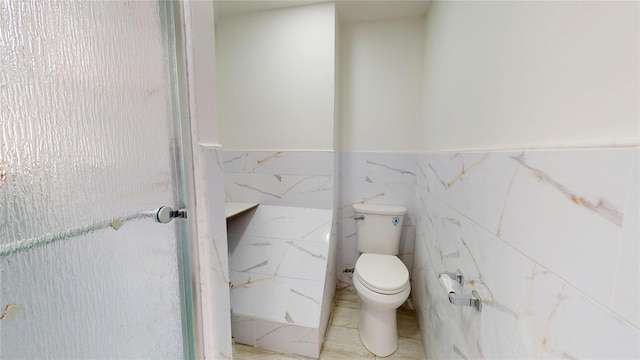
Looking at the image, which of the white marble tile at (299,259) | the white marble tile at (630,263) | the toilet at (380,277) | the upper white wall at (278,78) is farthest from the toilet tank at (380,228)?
the white marble tile at (630,263)

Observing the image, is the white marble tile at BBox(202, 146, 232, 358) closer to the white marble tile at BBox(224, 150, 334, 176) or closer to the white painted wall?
the white marble tile at BBox(224, 150, 334, 176)

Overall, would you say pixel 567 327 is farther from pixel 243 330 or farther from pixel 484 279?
pixel 243 330

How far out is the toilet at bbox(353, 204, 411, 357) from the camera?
4.47 ft

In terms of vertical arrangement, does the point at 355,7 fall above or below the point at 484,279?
above

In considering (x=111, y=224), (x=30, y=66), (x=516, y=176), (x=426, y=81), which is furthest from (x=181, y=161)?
(x=426, y=81)

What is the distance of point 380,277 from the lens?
4.71 feet

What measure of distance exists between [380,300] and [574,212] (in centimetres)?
109

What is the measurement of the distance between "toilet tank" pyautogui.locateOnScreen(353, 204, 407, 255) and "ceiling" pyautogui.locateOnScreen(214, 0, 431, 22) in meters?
1.50

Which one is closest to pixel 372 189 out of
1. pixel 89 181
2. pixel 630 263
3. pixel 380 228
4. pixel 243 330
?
pixel 380 228

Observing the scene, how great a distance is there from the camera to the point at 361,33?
1.94m

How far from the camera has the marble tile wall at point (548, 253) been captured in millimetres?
364

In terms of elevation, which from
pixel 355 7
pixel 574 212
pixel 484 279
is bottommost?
pixel 484 279

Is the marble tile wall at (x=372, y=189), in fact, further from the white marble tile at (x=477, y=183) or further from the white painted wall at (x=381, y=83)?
the white marble tile at (x=477, y=183)

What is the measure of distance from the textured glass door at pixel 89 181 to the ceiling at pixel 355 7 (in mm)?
1285
